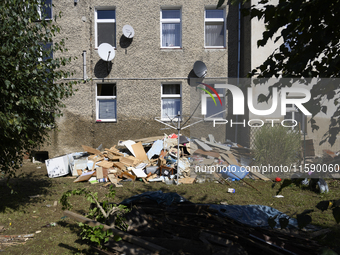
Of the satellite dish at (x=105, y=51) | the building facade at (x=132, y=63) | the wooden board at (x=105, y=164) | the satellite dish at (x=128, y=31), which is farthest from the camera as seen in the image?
the building facade at (x=132, y=63)

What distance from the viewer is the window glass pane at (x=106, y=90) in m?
10.5

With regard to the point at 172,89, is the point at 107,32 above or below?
above

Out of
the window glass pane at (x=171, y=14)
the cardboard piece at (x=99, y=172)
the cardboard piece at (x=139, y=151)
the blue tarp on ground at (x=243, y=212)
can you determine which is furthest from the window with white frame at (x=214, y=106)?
the blue tarp on ground at (x=243, y=212)

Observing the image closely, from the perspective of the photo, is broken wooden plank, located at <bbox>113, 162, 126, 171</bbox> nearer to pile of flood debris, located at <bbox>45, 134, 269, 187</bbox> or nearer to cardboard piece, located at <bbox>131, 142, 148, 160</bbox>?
pile of flood debris, located at <bbox>45, 134, 269, 187</bbox>

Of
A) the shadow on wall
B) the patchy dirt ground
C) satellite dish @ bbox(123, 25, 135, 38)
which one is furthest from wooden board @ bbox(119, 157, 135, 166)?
satellite dish @ bbox(123, 25, 135, 38)

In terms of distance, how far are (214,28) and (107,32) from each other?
15.0ft

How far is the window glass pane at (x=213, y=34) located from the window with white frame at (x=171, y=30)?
1168mm

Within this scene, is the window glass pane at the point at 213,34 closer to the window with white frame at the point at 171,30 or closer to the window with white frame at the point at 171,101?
the window with white frame at the point at 171,30

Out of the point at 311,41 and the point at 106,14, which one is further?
the point at 106,14

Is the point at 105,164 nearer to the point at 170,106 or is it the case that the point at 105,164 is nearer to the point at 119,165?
the point at 119,165

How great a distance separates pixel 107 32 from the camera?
34.2 ft

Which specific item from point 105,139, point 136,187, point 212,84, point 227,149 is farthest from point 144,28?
point 136,187

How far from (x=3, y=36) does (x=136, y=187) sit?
463 centimetres

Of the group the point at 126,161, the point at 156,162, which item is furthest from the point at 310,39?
the point at 126,161
